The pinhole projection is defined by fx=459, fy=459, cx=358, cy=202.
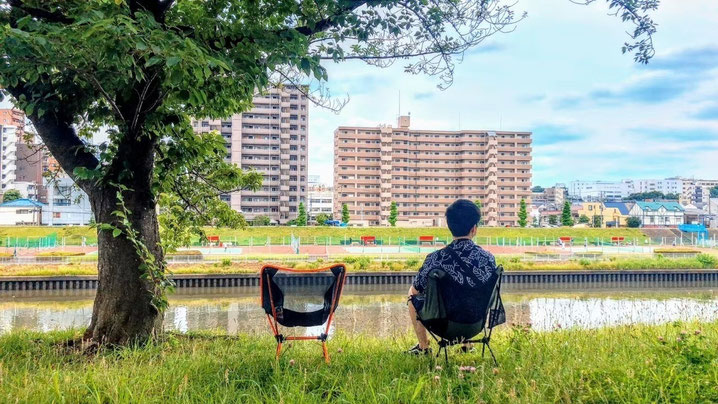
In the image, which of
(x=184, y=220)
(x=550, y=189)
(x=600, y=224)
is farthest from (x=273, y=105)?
(x=550, y=189)

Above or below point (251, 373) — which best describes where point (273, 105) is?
above

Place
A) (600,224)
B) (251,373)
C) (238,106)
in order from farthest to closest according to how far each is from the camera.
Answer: (600,224), (238,106), (251,373)

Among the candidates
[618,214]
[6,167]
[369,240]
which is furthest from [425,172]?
[6,167]

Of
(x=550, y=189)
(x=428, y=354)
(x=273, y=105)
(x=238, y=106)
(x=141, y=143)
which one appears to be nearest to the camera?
(x=428, y=354)

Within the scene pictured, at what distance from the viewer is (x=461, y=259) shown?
8.75 ft

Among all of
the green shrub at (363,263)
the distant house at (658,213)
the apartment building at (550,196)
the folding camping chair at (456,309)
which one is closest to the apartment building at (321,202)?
the distant house at (658,213)

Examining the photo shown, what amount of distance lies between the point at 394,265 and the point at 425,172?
40311 millimetres

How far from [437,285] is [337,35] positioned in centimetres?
199

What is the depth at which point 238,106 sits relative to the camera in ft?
14.5

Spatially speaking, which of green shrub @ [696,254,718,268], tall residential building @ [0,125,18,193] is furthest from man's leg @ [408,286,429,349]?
tall residential building @ [0,125,18,193]

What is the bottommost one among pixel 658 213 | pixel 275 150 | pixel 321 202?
pixel 658 213

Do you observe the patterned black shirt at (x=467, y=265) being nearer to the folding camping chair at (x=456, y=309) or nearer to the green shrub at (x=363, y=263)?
the folding camping chair at (x=456, y=309)

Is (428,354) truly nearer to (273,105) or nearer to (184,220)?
(184,220)

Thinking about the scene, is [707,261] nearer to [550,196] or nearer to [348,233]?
[348,233]
